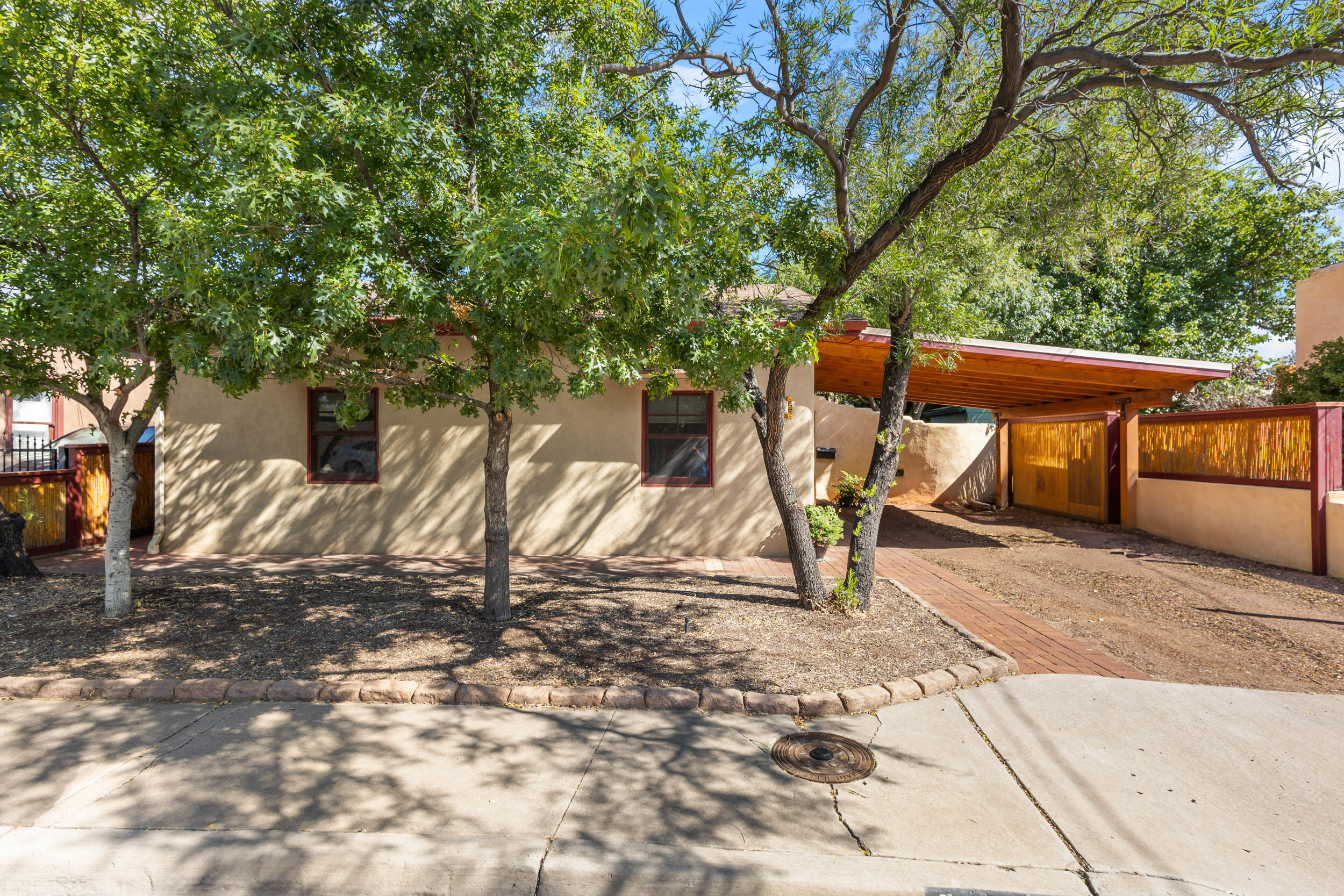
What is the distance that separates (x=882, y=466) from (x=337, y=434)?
7459mm

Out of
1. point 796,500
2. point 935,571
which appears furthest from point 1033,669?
point 935,571

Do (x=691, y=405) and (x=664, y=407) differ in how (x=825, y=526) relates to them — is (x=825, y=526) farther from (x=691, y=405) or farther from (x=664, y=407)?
(x=664, y=407)

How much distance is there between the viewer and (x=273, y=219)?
4.60m

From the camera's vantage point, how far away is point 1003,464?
16766mm

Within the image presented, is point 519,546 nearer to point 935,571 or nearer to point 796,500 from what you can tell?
point 796,500

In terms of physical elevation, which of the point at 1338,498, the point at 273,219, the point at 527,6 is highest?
the point at 527,6

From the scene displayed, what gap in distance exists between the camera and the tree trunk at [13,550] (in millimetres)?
Answer: 7453

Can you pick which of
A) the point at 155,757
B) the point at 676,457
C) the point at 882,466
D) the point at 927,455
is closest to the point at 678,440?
the point at 676,457

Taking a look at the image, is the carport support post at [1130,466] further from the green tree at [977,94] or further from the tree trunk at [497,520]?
the tree trunk at [497,520]

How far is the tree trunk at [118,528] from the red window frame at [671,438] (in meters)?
5.63

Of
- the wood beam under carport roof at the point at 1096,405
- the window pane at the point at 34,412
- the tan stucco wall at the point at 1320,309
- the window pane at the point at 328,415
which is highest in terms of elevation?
the tan stucco wall at the point at 1320,309

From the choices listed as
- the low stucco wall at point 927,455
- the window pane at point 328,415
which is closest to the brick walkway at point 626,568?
the window pane at point 328,415

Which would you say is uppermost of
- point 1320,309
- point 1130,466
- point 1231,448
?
point 1320,309

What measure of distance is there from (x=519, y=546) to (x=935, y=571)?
5.65 meters
